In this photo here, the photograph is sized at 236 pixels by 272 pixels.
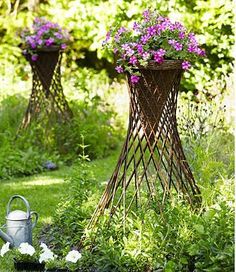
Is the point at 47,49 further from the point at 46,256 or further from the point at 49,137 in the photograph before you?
the point at 46,256

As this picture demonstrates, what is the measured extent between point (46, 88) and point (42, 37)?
55 cm

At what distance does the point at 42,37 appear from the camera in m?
7.48

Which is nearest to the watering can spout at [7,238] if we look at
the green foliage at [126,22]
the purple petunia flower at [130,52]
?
the purple petunia flower at [130,52]

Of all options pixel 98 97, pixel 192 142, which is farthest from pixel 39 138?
pixel 192 142

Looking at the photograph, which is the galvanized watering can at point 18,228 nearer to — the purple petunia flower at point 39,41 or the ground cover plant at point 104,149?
the ground cover plant at point 104,149

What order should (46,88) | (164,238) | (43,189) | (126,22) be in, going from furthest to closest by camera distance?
(126,22) → (46,88) → (43,189) → (164,238)

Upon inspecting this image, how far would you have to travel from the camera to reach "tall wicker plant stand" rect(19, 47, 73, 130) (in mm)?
7465

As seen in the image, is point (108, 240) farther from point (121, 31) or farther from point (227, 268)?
point (121, 31)

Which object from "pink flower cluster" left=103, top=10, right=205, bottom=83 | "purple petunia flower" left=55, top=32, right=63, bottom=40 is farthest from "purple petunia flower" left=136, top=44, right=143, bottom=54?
"purple petunia flower" left=55, top=32, right=63, bottom=40

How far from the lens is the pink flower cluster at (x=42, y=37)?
7395mm

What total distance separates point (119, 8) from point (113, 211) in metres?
5.93

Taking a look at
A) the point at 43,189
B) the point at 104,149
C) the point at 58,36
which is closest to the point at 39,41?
the point at 58,36

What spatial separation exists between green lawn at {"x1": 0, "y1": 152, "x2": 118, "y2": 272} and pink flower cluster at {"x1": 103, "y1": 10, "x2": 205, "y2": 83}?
3.82 ft

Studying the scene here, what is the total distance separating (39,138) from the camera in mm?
7539
